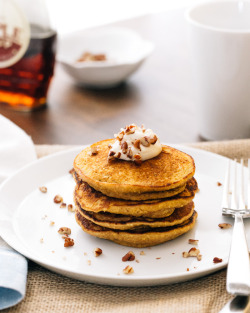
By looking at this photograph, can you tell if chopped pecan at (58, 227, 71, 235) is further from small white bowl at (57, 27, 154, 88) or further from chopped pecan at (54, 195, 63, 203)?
small white bowl at (57, 27, 154, 88)

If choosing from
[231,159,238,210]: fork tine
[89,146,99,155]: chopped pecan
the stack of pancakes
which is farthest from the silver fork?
[89,146,99,155]: chopped pecan

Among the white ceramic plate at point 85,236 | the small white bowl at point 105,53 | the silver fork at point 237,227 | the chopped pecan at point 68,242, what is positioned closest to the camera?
the silver fork at point 237,227

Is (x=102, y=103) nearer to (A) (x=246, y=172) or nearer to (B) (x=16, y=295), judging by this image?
(A) (x=246, y=172)

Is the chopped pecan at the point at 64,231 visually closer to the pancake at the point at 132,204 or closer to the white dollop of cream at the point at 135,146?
the pancake at the point at 132,204

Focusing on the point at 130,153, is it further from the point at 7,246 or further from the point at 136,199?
the point at 7,246

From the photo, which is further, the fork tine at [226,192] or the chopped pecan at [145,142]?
the fork tine at [226,192]

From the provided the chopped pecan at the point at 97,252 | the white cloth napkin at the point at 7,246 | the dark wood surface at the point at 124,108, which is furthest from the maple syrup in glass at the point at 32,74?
the chopped pecan at the point at 97,252

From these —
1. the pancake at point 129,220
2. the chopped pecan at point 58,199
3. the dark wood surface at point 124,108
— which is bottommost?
the dark wood surface at point 124,108
